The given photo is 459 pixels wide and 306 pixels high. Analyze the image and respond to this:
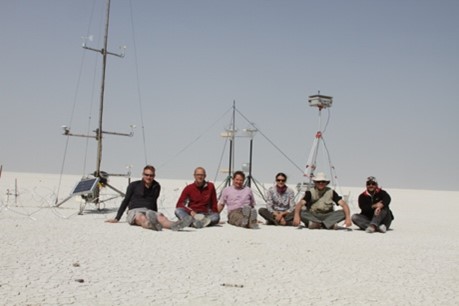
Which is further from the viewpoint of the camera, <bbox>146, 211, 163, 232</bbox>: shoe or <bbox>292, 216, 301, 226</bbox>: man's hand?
<bbox>292, 216, 301, 226</bbox>: man's hand

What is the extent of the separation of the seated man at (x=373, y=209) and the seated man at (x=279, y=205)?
1.27 meters

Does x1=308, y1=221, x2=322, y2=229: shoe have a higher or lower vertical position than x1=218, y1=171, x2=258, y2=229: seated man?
lower

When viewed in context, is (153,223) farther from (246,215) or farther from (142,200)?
(246,215)

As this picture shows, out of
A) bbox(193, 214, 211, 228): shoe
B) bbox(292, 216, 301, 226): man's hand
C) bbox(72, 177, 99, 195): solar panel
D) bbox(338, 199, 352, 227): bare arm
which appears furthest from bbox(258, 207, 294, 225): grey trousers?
bbox(72, 177, 99, 195): solar panel

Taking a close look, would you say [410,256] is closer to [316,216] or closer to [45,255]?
[316,216]

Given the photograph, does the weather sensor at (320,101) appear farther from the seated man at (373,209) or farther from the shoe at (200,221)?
the shoe at (200,221)

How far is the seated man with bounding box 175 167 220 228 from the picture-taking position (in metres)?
10.0

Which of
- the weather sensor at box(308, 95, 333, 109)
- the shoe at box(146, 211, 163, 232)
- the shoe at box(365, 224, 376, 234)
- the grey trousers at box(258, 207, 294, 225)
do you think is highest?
the weather sensor at box(308, 95, 333, 109)

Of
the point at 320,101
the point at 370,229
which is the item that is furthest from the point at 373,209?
the point at 320,101

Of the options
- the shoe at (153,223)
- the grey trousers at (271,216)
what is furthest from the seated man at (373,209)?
the shoe at (153,223)

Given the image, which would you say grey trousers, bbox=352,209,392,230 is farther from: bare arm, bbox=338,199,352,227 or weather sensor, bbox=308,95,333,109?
weather sensor, bbox=308,95,333,109

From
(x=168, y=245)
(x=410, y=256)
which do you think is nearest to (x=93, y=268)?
(x=168, y=245)

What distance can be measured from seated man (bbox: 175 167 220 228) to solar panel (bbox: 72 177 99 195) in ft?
8.63

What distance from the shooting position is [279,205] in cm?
1097
